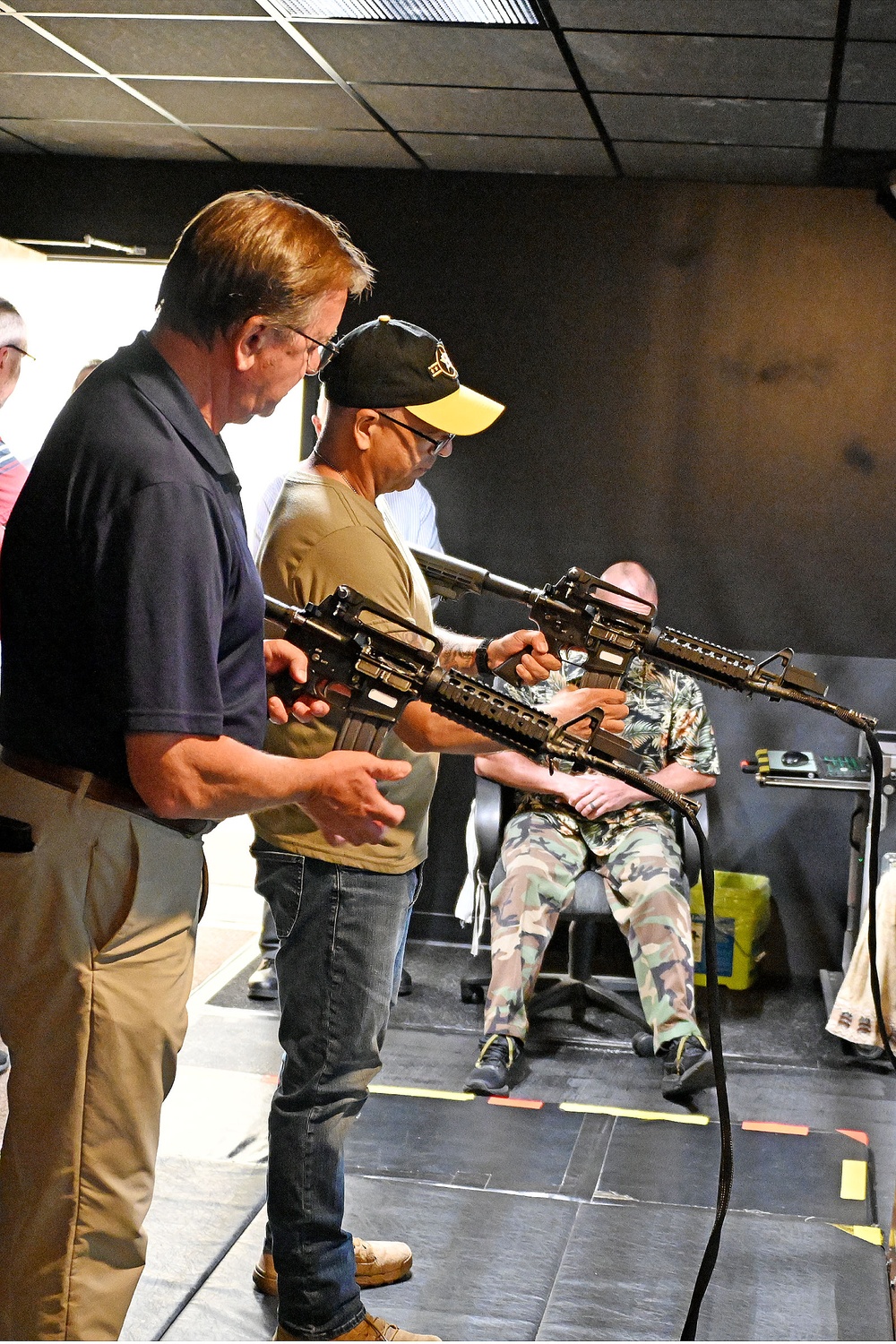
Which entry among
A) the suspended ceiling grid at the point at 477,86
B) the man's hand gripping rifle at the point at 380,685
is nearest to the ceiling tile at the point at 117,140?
the suspended ceiling grid at the point at 477,86

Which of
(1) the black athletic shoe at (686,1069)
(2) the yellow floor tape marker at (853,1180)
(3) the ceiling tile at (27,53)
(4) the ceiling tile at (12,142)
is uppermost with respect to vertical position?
(4) the ceiling tile at (12,142)

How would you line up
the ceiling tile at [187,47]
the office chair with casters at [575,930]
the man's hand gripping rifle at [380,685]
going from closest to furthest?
the man's hand gripping rifle at [380,685] → the ceiling tile at [187,47] → the office chair with casters at [575,930]

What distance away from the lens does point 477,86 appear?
3.97 meters

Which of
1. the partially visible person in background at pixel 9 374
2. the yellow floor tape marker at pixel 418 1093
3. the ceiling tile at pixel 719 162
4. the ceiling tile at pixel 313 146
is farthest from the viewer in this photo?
the ceiling tile at pixel 313 146

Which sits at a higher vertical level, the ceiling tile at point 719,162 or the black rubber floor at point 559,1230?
the ceiling tile at point 719,162

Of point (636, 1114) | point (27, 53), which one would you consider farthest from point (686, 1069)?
point (27, 53)

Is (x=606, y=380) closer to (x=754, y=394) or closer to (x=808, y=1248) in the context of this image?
(x=754, y=394)

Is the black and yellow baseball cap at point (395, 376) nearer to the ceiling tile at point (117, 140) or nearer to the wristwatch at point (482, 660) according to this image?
the wristwatch at point (482, 660)

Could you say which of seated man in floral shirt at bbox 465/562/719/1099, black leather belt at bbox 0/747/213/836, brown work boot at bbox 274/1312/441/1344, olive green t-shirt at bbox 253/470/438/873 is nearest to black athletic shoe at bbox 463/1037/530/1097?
seated man in floral shirt at bbox 465/562/719/1099

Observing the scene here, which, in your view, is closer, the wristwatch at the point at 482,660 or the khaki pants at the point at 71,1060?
the khaki pants at the point at 71,1060

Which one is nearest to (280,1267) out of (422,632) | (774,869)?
(422,632)

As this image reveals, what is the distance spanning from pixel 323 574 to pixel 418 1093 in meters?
1.91

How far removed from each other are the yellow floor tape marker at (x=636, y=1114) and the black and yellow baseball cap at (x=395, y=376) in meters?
2.02

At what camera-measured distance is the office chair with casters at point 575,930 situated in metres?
4.02
